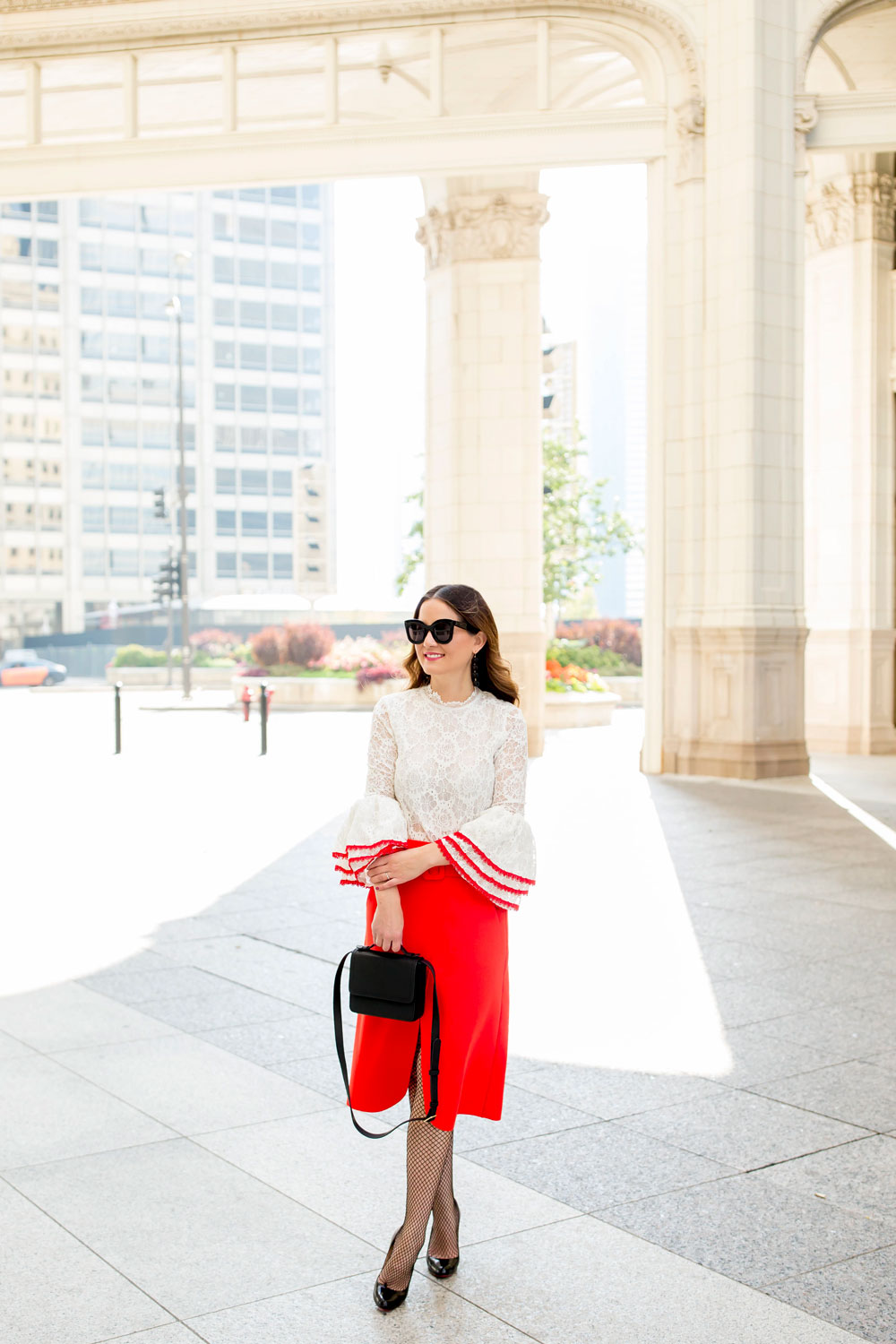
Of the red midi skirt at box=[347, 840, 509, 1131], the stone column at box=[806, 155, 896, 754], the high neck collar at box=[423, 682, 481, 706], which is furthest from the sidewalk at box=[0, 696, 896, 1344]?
the stone column at box=[806, 155, 896, 754]

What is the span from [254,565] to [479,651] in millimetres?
94560

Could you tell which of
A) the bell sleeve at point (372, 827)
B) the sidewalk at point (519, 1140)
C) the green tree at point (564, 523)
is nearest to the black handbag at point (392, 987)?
the bell sleeve at point (372, 827)

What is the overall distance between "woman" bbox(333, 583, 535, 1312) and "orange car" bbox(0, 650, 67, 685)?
55.1 metres

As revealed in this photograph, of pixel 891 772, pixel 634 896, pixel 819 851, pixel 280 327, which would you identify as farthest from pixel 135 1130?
pixel 280 327

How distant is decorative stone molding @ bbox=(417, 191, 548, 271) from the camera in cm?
1919

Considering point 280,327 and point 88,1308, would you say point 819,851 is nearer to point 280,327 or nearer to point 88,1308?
point 88,1308

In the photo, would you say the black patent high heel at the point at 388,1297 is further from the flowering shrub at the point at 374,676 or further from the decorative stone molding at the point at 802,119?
the flowering shrub at the point at 374,676

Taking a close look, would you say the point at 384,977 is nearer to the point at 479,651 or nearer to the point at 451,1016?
the point at 451,1016

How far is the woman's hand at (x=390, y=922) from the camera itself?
322 cm

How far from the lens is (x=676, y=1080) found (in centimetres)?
491

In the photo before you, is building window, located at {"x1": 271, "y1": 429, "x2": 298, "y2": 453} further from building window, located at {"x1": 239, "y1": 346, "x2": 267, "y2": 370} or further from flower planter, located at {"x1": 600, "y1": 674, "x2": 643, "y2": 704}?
flower planter, located at {"x1": 600, "y1": 674, "x2": 643, "y2": 704}

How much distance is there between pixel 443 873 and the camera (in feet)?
10.8

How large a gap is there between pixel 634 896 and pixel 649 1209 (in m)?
4.59

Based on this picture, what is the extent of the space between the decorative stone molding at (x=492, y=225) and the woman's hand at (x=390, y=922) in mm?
17280
